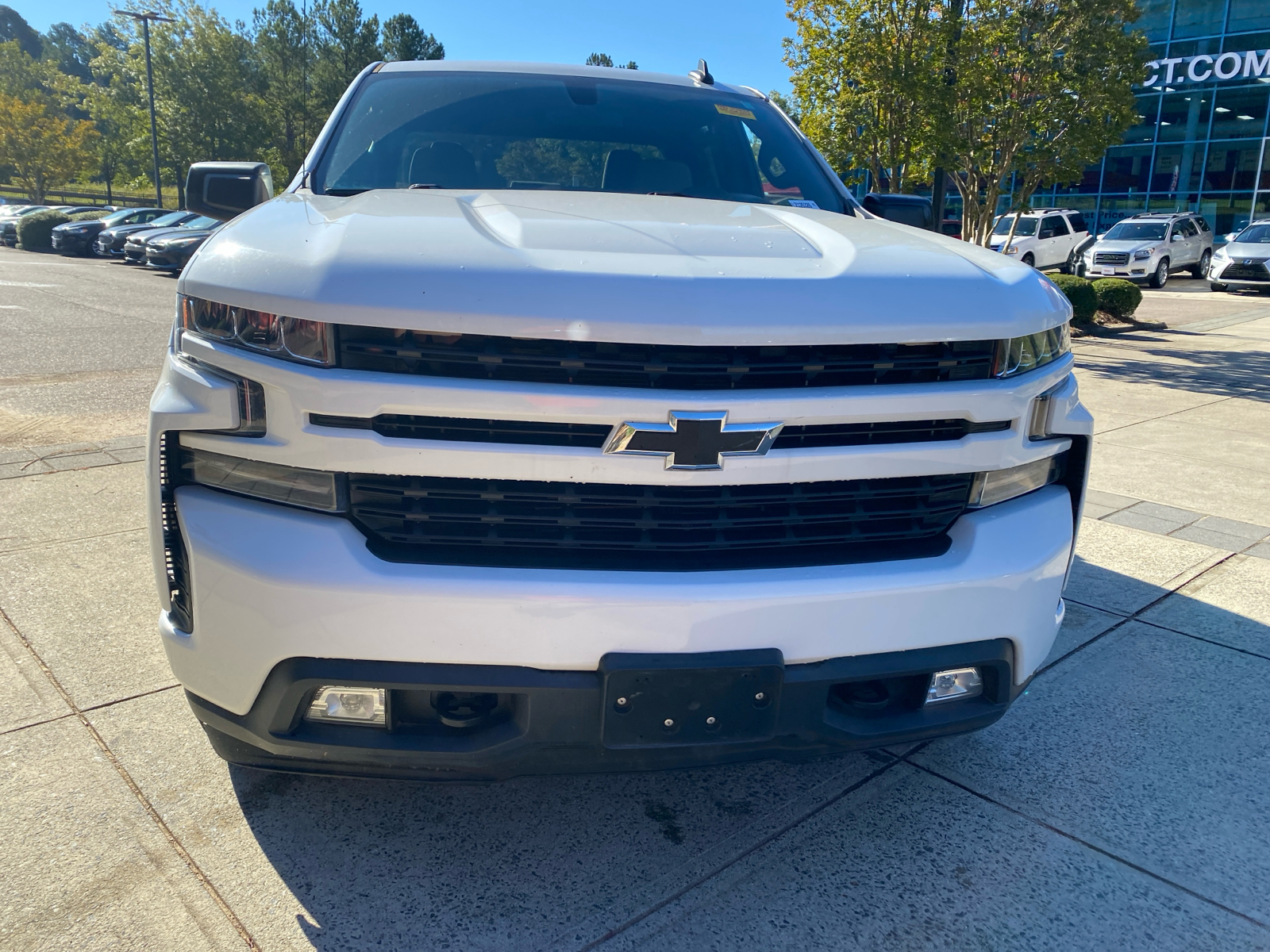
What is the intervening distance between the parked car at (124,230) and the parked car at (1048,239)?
2066cm

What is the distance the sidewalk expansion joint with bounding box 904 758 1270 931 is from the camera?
2.12 m

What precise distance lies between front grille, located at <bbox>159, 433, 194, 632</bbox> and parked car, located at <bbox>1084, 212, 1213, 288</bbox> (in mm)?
24255

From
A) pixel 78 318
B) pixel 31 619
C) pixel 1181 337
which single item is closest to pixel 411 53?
pixel 78 318

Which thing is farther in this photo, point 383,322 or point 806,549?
point 806,549

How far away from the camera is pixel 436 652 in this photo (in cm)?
175

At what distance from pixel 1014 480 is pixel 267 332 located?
1607mm

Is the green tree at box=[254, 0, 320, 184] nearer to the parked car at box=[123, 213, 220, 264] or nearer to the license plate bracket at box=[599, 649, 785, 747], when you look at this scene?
the parked car at box=[123, 213, 220, 264]

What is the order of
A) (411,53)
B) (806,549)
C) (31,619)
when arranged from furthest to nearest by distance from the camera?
(411,53) < (31,619) < (806,549)

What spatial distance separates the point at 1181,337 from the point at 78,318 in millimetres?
14779

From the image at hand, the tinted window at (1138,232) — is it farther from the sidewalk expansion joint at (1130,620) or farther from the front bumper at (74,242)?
the front bumper at (74,242)

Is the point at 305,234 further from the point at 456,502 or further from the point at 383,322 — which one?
the point at 456,502

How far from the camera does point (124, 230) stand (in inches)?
1027

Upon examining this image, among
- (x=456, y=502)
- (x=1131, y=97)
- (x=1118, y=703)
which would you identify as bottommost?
(x=1118, y=703)

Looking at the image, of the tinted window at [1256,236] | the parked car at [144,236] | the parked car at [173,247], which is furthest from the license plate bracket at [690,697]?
the tinted window at [1256,236]
